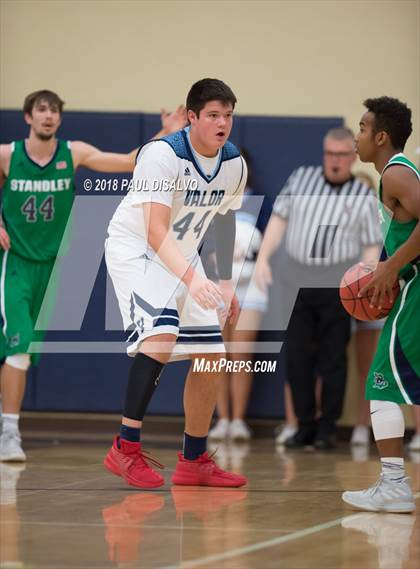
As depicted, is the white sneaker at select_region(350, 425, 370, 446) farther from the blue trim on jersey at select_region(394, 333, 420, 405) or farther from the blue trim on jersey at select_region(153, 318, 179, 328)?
the blue trim on jersey at select_region(394, 333, 420, 405)

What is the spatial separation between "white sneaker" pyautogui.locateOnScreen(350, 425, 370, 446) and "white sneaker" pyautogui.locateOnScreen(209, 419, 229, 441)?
0.80 meters

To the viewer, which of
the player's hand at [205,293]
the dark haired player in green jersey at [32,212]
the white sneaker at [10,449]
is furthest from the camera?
the dark haired player in green jersey at [32,212]

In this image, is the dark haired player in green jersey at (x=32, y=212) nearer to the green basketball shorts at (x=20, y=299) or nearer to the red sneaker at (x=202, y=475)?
the green basketball shorts at (x=20, y=299)

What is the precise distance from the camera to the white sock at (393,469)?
13.9ft

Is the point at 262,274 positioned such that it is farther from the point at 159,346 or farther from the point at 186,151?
the point at 159,346

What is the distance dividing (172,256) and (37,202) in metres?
2.00

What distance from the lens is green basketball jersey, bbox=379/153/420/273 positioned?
4.28m

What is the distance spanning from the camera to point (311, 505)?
4.39 metres

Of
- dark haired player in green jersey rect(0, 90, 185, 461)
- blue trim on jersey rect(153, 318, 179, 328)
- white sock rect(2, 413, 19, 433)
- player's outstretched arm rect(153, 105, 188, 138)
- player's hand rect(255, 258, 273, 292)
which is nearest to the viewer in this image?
blue trim on jersey rect(153, 318, 179, 328)

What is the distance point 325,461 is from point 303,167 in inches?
92.3

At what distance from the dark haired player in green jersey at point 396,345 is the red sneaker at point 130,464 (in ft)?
2.91

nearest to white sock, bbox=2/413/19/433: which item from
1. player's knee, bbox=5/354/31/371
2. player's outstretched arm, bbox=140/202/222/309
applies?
player's knee, bbox=5/354/31/371

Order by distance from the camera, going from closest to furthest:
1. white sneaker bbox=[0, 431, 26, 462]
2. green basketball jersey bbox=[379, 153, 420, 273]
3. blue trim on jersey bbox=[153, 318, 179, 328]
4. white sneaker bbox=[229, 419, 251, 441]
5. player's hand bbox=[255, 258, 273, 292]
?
1. green basketball jersey bbox=[379, 153, 420, 273]
2. blue trim on jersey bbox=[153, 318, 179, 328]
3. white sneaker bbox=[0, 431, 26, 462]
4. player's hand bbox=[255, 258, 273, 292]
5. white sneaker bbox=[229, 419, 251, 441]

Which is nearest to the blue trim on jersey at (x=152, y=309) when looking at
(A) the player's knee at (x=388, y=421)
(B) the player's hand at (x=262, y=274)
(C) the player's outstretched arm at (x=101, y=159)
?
(A) the player's knee at (x=388, y=421)
